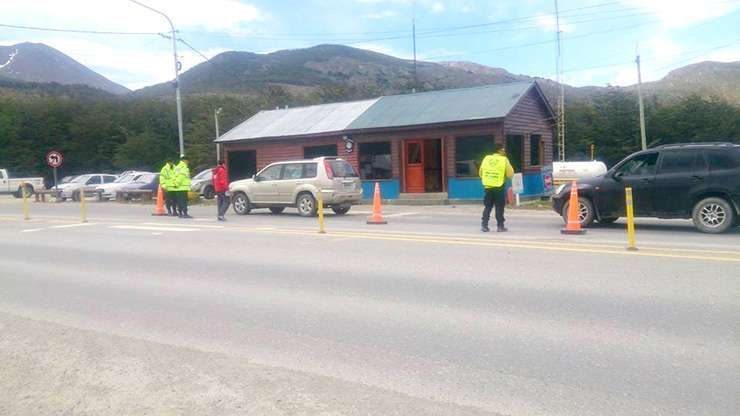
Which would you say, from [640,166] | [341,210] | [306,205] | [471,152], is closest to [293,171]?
[306,205]

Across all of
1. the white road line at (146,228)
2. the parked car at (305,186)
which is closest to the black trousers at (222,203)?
the parked car at (305,186)

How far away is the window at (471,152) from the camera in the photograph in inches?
895

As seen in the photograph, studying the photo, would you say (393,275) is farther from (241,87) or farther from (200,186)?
(241,87)

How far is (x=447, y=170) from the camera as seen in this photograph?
76.6 feet

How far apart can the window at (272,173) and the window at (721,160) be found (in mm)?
11359

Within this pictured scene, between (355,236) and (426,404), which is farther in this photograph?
(355,236)

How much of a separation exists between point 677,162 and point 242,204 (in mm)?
12382

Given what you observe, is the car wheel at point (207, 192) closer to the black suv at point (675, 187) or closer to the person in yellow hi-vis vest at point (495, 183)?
the person in yellow hi-vis vest at point (495, 183)

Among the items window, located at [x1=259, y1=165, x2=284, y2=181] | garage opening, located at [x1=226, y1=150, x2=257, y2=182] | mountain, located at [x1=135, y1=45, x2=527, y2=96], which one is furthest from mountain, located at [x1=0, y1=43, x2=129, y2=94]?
window, located at [x1=259, y1=165, x2=284, y2=181]

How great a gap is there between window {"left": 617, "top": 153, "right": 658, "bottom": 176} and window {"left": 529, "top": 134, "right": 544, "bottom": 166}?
37.5 ft

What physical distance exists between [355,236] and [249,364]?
7.65 meters

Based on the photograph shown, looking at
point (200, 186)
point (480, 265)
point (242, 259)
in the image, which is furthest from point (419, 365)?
point (200, 186)

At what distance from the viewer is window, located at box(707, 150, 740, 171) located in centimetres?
1185

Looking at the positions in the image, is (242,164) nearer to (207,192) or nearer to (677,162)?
(207,192)
